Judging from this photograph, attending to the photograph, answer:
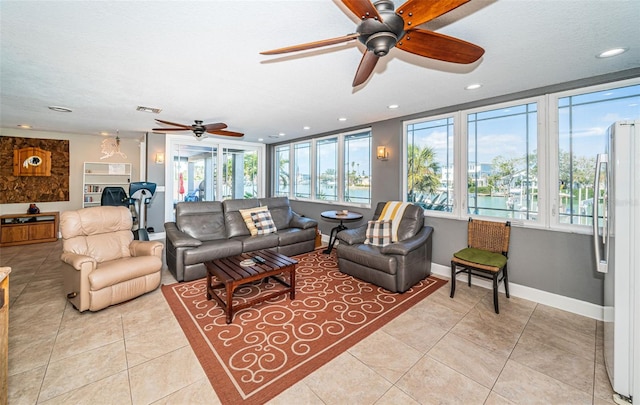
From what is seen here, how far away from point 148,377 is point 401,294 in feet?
8.63

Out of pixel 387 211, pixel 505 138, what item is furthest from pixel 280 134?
pixel 505 138

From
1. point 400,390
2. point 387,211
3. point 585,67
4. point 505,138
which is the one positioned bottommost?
point 400,390

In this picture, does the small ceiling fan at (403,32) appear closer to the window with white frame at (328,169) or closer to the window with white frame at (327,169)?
the window with white frame at (328,169)

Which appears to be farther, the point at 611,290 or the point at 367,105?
the point at 367,105

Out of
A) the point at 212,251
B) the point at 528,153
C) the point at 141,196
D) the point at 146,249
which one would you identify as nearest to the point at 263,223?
the point at 212,251

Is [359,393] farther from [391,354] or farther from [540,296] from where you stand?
[540,296]

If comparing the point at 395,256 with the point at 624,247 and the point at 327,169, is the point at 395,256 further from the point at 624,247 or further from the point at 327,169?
the point at 327,169

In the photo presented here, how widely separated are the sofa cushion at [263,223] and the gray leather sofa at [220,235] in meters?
0.14

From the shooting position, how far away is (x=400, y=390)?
5.74 feet

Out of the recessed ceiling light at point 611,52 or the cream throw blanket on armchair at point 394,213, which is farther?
the cream throw blanket on armchair at point 394,213

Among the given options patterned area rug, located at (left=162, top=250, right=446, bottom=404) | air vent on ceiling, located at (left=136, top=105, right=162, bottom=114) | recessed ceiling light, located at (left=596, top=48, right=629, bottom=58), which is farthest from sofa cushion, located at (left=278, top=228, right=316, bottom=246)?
recessed ceiling light, located at (left=596, top=48, right=629, bottom=58)

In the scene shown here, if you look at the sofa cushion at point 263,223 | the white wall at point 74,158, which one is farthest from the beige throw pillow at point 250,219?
the white wall at point 74,158

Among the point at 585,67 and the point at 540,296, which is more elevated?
the point at 585,67

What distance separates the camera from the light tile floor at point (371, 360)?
1.70 meters
